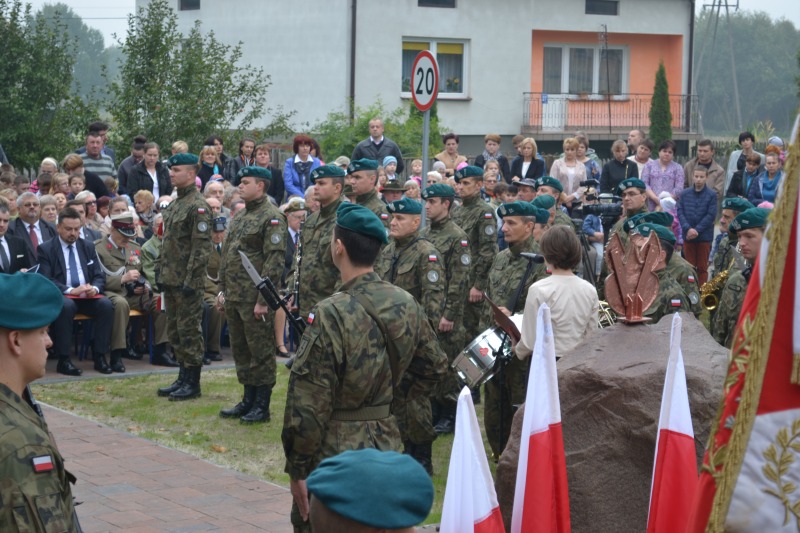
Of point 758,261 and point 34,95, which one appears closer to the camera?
point 758,261

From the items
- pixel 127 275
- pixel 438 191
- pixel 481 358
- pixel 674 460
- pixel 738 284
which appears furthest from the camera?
pixel 127 275

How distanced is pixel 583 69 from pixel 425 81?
24.0 meters

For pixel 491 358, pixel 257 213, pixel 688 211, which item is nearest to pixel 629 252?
pixel 491 358

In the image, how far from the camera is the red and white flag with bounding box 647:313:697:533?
14.6 ft

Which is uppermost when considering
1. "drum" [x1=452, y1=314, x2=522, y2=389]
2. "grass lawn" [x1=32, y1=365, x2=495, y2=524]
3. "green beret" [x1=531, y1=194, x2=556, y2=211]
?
"green beret" [x1=531, y1=194, x2=556, y2=211]

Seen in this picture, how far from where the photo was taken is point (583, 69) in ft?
113

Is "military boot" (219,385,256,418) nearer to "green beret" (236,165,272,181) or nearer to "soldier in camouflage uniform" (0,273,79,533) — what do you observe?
"green beret" (236,165,272,181)

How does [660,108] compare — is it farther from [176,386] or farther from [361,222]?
[361,222]

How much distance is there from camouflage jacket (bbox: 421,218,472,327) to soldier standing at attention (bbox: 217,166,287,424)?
1475mm

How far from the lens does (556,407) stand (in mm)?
4684

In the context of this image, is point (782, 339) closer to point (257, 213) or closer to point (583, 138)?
point (257, 213)

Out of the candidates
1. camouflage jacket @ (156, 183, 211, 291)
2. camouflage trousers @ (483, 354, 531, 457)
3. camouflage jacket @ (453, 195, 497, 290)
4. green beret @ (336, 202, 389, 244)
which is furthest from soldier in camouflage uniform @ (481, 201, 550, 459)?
camouflage jacket @ (156, 183, 211, 291)

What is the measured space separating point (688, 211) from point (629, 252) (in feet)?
34.9

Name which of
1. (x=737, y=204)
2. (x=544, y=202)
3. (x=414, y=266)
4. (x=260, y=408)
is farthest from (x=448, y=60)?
(x=414, y=266)
